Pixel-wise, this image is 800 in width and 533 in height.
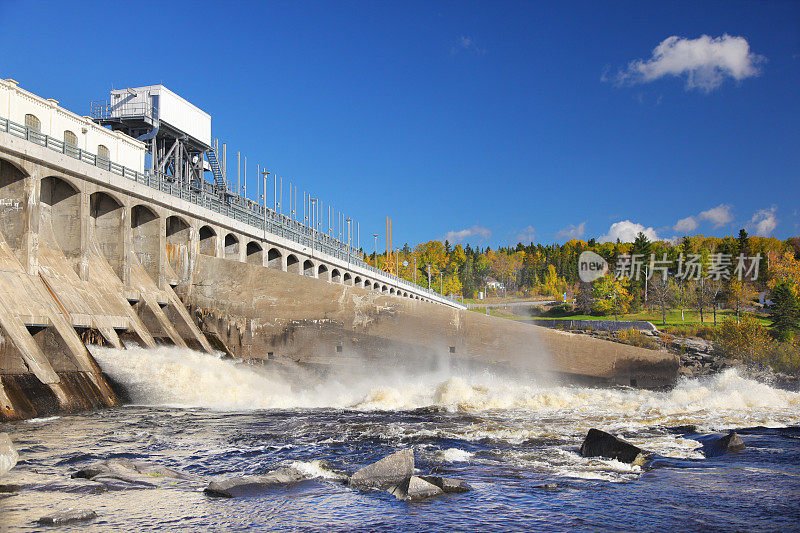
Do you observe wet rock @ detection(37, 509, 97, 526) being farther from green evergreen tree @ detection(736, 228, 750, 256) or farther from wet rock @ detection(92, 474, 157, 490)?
green evergreen tree @ detection(736, 228, 750, 256)

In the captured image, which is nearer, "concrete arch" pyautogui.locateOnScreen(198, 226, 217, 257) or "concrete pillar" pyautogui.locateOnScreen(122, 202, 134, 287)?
"concrete pillar" pyautogui.locateOnScreen(122, 202, 134, 287)

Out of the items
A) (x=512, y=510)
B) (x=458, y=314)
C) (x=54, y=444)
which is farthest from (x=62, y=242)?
(x=512, y=510)

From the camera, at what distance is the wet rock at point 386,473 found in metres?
10.2

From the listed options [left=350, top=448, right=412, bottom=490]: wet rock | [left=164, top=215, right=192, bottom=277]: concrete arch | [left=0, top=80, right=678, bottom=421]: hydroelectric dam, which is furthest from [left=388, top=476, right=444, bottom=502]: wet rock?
[left=164, top=215, right=192, bottom=277]: concrete arch

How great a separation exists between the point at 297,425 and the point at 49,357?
8411 mm

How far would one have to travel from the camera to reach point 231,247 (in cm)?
3666

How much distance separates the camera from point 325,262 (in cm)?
5294

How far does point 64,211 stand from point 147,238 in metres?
4.81

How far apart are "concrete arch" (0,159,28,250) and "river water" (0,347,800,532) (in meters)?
5.20

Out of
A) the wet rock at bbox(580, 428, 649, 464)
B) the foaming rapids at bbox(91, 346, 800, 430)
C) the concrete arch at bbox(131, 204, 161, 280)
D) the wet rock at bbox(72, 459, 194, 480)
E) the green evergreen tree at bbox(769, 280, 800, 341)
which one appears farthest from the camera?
the green evergreen tree at bbox(769, 280, 800, 341)

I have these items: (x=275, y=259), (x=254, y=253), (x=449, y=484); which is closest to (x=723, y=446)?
(x=449, y=484)

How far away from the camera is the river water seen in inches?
335

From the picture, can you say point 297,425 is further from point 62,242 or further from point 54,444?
point 62,242

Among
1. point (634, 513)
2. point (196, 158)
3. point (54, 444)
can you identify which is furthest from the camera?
point (196, 158)
